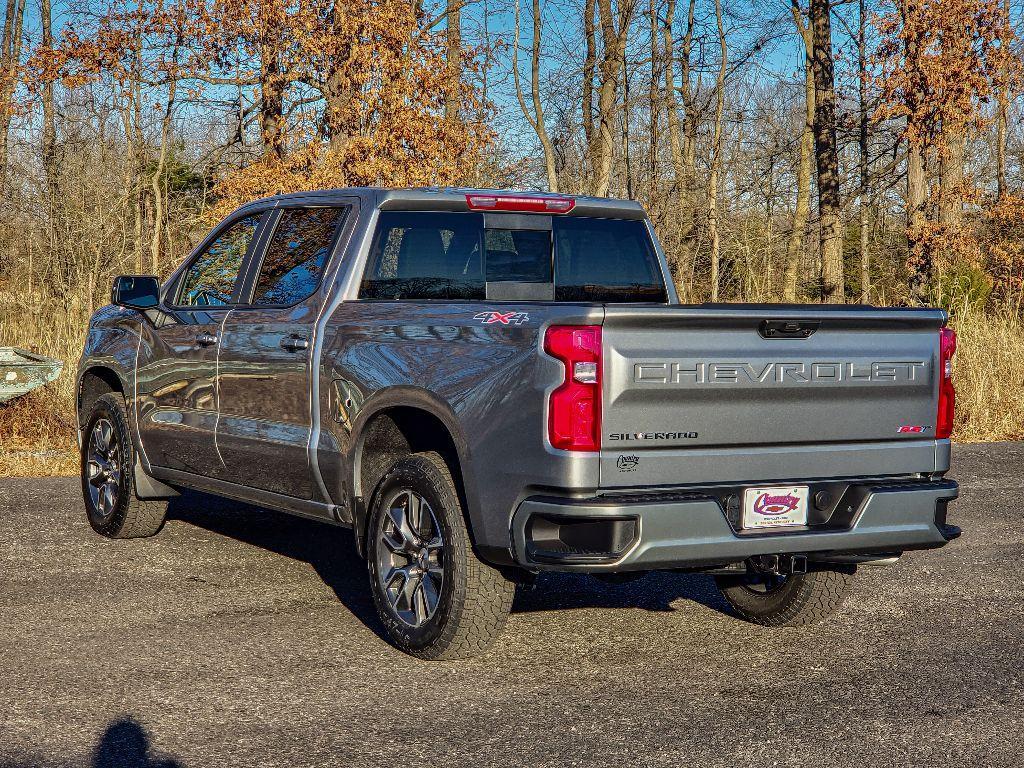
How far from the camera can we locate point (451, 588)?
5086mm

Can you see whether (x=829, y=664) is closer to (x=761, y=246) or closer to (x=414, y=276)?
(x=414, y=276)

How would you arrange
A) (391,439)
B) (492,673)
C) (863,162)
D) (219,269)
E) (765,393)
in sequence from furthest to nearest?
(863,162)
(219,269)
(391,439)
(492,673)
(765,393)

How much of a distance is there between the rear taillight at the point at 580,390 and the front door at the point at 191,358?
2.74 m

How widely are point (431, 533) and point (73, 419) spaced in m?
8.02

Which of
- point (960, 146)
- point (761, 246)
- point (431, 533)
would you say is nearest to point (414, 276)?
point (431, 533)

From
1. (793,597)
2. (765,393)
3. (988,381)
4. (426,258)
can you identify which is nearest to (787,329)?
(765,393)

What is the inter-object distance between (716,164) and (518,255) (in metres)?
24.2

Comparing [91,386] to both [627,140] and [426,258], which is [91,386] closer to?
[426,258]

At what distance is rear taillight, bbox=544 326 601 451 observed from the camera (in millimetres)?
4527

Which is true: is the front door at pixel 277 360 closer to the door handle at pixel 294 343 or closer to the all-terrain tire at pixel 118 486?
the door handle at pixel 294 343

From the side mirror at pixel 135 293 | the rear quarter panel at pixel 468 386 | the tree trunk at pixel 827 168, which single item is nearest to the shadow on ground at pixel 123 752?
the rear quarter panel at pixel 468 386

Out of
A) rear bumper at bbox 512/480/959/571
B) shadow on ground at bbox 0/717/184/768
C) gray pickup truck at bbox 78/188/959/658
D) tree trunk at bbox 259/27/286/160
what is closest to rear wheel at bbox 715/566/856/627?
gray pickup truck at bbox 78/188/959/658

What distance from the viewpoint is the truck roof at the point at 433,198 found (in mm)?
6191

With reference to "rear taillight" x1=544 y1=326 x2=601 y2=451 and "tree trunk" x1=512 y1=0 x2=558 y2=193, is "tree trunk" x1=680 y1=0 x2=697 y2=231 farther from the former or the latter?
"rear taillight" x1=544 y1=326 x2=601 y2=451
